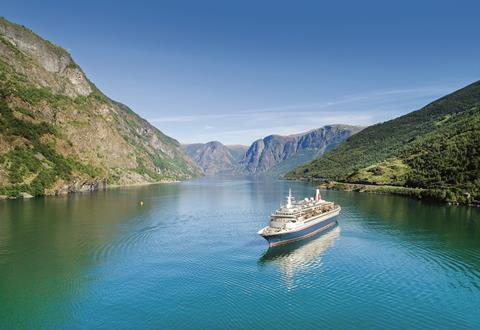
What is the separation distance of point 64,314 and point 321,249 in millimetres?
59078

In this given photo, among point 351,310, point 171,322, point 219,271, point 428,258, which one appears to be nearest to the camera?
point 171,322

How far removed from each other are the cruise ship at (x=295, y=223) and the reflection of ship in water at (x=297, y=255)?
2081 mm

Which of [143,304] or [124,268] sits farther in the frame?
[124,268]

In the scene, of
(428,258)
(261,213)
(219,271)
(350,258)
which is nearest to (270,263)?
(219,271)

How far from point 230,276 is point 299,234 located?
113ft

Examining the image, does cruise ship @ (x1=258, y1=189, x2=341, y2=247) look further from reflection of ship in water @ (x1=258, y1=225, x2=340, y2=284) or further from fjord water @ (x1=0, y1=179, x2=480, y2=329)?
fjord water @ (x1=0, y1=179, x2=480, y2=329)

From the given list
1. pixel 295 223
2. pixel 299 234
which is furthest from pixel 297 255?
pixel 299 234

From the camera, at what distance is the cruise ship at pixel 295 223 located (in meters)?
89.5

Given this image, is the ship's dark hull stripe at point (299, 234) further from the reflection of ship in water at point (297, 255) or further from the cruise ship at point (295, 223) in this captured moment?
the reflection of ship in water at point (297, 255)

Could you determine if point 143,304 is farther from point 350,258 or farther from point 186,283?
point 350,258

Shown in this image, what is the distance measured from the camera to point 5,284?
2404 inches

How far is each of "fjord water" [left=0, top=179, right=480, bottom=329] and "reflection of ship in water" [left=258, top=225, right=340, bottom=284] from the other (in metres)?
0.26

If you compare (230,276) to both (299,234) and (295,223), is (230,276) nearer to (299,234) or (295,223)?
(295,223)

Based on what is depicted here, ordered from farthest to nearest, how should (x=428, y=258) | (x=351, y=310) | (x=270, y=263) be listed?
(x=428, y=258)
(x=270, y=263)
(x=351, y=310)
